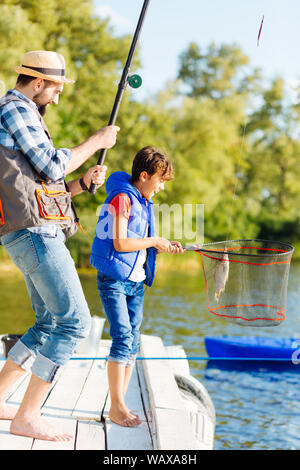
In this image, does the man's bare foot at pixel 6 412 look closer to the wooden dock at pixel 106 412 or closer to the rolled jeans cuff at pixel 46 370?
the wooden dock at pixel 106 412

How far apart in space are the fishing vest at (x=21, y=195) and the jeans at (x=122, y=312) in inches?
18.4

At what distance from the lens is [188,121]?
2112 centimetres

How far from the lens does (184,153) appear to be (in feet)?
68.4

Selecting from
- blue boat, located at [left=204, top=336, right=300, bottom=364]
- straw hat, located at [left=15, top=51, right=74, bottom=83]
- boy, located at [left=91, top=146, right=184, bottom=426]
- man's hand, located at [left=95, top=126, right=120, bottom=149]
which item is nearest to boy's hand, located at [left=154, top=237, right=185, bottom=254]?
boy, located at [left=91, top=146, right=184, bottom=426]

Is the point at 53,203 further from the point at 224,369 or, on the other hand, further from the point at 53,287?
the point at 224,369

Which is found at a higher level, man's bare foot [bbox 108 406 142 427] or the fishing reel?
the fishing reel

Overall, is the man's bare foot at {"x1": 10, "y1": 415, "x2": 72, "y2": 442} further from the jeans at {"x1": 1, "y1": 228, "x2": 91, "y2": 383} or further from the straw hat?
the straw hat

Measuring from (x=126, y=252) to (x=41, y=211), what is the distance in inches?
19.9

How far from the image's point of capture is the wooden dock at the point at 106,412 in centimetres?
252

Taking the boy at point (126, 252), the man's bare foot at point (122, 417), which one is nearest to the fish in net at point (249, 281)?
the boy at point (126, 252)

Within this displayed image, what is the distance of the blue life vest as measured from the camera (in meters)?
2.71

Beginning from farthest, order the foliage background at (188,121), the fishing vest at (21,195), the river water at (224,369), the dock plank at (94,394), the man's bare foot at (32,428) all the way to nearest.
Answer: the foliage background at (188,121) → the river water at (224,369) → the dock plank at (94,394) → the man's bare foot at (32,428) → the fishing vest at (21,195)

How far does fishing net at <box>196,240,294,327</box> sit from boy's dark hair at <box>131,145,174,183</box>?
37 centimetres

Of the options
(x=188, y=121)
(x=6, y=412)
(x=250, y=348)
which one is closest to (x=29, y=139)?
(x=6, y=412)
